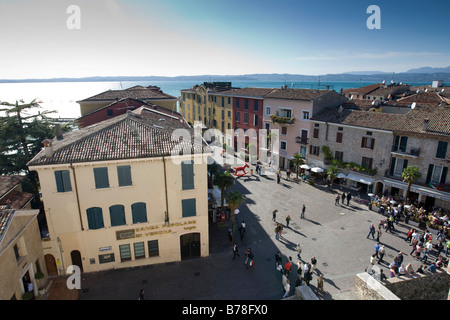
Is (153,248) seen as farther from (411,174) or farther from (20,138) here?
(411,174)

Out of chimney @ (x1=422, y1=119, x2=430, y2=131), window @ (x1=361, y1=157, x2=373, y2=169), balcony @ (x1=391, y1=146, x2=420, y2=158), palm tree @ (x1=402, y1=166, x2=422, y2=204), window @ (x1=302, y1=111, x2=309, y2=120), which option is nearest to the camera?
palm tree @ (x1=402, y1=166, x2=422, y2=204)

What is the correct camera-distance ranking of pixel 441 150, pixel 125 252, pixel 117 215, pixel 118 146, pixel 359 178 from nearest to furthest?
pixel 118 146 < pixel 117 215 < pixel 125 252 < pixel 441 150 < pixel 359 178

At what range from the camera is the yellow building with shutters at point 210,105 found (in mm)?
55256

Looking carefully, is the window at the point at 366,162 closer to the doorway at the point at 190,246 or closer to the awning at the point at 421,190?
the awning at the point at 421,190

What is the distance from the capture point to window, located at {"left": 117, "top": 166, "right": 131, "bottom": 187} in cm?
1916

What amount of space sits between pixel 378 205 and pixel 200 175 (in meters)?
20.7

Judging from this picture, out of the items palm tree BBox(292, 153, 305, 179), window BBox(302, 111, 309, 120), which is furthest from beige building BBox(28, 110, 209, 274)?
window BBox(302, 111, 309, 120)

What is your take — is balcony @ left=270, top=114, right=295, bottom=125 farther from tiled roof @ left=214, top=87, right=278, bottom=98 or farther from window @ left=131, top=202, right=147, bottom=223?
window @ left=131, top=202, right=147, bottom=223

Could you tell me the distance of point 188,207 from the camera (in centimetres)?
2114

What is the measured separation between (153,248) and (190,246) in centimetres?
279

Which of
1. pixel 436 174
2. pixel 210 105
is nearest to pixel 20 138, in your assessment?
pixel 210 105

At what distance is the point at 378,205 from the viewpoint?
30141 millimetres

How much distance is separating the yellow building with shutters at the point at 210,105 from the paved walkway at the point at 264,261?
27.4 m
